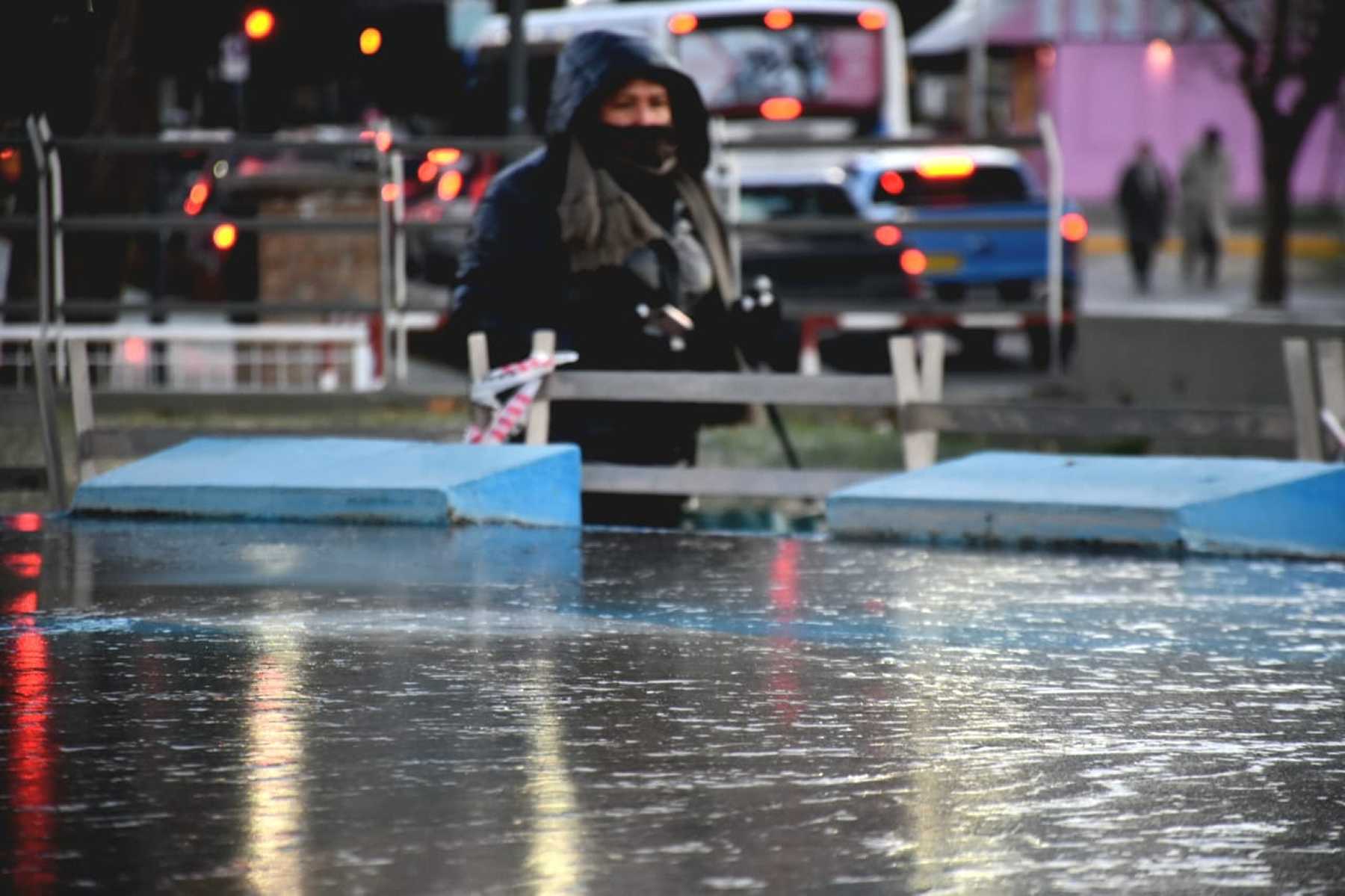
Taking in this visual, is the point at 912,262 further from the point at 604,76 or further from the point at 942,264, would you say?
the point at 604,76

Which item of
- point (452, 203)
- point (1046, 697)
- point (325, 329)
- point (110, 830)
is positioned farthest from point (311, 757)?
point (452, 203)

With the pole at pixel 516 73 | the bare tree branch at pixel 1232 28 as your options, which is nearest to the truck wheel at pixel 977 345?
the bare tree branch at pixel 1232 28

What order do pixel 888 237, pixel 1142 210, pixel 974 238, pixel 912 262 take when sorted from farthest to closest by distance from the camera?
pixel 1142 210 < pixel 974 238 < pixel 912 262 < pixel 888 237

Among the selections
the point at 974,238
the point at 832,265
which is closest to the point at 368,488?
the point at 832,265

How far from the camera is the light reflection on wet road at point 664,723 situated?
4797 mm

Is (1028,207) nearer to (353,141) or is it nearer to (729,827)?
(353,141)

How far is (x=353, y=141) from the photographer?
15.9 meters

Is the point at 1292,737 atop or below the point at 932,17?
below

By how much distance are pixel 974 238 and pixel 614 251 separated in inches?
439

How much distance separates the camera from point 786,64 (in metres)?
28.9

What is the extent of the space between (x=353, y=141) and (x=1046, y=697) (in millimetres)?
10060

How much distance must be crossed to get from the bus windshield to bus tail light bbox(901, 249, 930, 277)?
8.84 metres

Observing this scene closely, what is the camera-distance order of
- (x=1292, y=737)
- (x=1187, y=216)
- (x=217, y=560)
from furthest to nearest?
(x=1187, y=216)
(x=217, y=560)
(x=1292, y=737)

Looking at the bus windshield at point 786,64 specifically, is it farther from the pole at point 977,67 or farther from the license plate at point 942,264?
the pole at point 977,67
